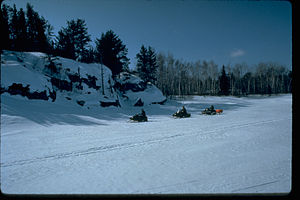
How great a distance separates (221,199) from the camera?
2230 millimetres

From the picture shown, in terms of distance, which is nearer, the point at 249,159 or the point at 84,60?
the point at 249,159

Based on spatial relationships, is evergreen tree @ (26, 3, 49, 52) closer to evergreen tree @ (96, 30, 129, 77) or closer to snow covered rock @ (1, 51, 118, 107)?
snow covered rock @ (1, 51, 118, 107)

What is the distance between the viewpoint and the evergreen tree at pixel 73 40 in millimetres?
15922

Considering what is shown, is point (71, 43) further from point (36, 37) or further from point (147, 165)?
point (147, 165)

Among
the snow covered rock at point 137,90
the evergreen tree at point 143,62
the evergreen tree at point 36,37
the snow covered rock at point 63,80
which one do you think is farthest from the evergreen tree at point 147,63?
the evergreen tree at point 36,37

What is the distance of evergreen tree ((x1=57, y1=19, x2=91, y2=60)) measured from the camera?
15.9 meters

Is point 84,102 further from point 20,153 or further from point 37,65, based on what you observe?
point 20,153

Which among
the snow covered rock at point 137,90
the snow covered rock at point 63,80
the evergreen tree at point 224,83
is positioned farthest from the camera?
the evergreen tree at point 224,83

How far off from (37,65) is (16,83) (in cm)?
860

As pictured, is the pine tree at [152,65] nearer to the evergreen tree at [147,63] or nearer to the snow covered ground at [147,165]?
the evergreen tree at [147,63]

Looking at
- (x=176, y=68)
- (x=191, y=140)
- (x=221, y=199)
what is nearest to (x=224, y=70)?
(x=176, y=68)

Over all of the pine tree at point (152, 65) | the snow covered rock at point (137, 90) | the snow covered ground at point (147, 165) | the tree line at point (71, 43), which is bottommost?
the snow covered ground at point (147, 165)

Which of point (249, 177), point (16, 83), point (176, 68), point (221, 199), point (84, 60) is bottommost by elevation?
point (221, 199)

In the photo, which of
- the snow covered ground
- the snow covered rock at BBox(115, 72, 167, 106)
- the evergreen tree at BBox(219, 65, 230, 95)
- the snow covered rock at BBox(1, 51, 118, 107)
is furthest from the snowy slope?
the evergreen tree at BBox(219, 65, 230, 95)
